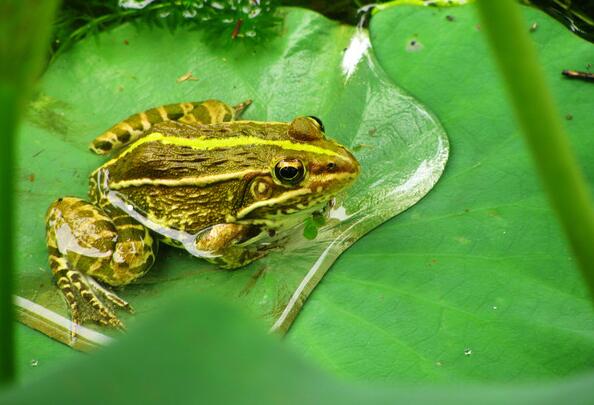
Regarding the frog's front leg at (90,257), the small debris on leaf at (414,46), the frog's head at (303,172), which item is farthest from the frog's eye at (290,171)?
the small debris on leaf at (414,46)

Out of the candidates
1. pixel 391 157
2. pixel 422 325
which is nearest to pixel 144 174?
pixel 391 157

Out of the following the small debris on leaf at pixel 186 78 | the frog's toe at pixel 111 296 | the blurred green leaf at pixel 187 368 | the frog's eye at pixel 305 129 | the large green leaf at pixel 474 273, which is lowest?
the frog's toe at pixel 111 296

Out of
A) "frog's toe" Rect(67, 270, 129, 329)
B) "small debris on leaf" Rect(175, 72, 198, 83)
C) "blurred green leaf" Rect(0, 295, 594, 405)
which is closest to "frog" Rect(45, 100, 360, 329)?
"frog's toe" Rect(67, 270, 129, 329)

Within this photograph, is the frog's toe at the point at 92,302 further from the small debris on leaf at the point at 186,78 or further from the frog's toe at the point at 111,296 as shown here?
the small debris on leaf at the point at 186,78

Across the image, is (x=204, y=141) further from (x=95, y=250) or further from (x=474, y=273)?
(x=474, y=273)

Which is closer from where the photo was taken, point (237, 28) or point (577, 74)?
point (577, 74)

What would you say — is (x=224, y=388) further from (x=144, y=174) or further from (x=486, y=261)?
(x=144, y=174)

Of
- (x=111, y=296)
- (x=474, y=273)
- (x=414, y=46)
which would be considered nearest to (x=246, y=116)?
(x=414, y=46)
